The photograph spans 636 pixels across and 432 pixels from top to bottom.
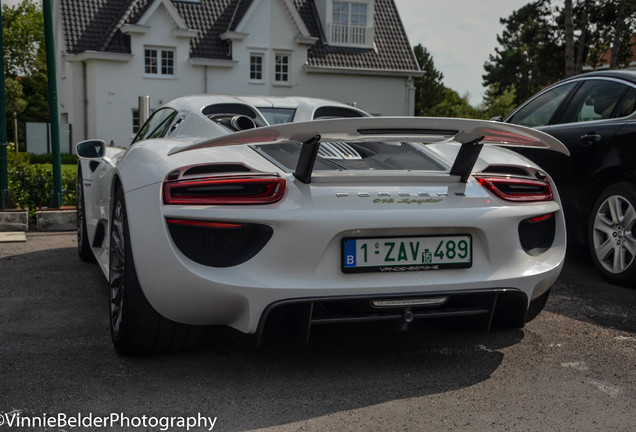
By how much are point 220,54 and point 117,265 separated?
32.1 meters

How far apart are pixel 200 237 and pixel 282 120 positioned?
5.40ft

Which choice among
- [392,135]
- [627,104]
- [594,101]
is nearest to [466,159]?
[392,135]

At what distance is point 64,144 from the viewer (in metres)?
32.6

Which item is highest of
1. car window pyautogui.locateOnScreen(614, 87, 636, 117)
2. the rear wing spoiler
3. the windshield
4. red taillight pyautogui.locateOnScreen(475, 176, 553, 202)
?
car window pyautogui.locateOnScreen(614, 87, 636, 117)

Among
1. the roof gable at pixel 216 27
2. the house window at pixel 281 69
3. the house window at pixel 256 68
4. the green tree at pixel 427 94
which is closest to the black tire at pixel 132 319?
the roof gable at pixel 216 27

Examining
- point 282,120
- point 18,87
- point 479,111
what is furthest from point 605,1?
point 18,87

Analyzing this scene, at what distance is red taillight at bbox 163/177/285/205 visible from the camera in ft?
10.3

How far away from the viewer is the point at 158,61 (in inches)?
1319

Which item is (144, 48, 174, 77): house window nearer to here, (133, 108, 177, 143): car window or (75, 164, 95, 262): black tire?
(75, 164, 95, 262): black tire

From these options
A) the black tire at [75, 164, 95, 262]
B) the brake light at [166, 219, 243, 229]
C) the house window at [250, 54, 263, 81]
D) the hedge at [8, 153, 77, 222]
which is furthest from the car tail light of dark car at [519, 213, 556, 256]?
the house window at [250, 54, 263, 81]

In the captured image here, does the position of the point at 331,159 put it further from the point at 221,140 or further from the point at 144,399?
the point at 144,399

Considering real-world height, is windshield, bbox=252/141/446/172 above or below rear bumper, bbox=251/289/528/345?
above

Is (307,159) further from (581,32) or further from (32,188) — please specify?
(581,32)

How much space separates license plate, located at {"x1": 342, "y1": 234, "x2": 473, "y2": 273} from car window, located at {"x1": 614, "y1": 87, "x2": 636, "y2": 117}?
2818mm
